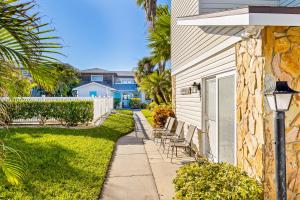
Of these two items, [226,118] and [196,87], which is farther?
[196,87]

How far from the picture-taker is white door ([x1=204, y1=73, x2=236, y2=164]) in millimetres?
5715

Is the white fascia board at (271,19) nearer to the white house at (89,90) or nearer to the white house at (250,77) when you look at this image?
the white house at (250,77)

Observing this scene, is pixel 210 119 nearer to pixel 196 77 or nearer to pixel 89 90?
pixel 196 77

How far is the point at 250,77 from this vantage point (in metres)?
4.55

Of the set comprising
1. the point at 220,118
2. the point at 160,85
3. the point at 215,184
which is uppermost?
the point at 160,85

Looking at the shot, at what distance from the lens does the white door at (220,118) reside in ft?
18.7

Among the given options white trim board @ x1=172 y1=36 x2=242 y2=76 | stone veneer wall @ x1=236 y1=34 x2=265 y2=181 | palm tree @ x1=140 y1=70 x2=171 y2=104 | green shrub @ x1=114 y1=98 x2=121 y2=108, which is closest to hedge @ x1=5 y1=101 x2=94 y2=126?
palm tree @ x1=140 y1=70 x2=171 y2=104

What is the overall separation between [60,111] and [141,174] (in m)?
9.51

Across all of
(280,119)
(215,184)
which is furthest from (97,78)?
Result: (280,119)

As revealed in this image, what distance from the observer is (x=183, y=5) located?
10.3 meters

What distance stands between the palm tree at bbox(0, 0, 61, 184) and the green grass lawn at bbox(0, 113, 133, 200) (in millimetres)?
1852

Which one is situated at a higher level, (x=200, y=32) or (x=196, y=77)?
(x=200, y=32)

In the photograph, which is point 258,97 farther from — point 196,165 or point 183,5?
point 183,5

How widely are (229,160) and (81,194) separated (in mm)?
3216
